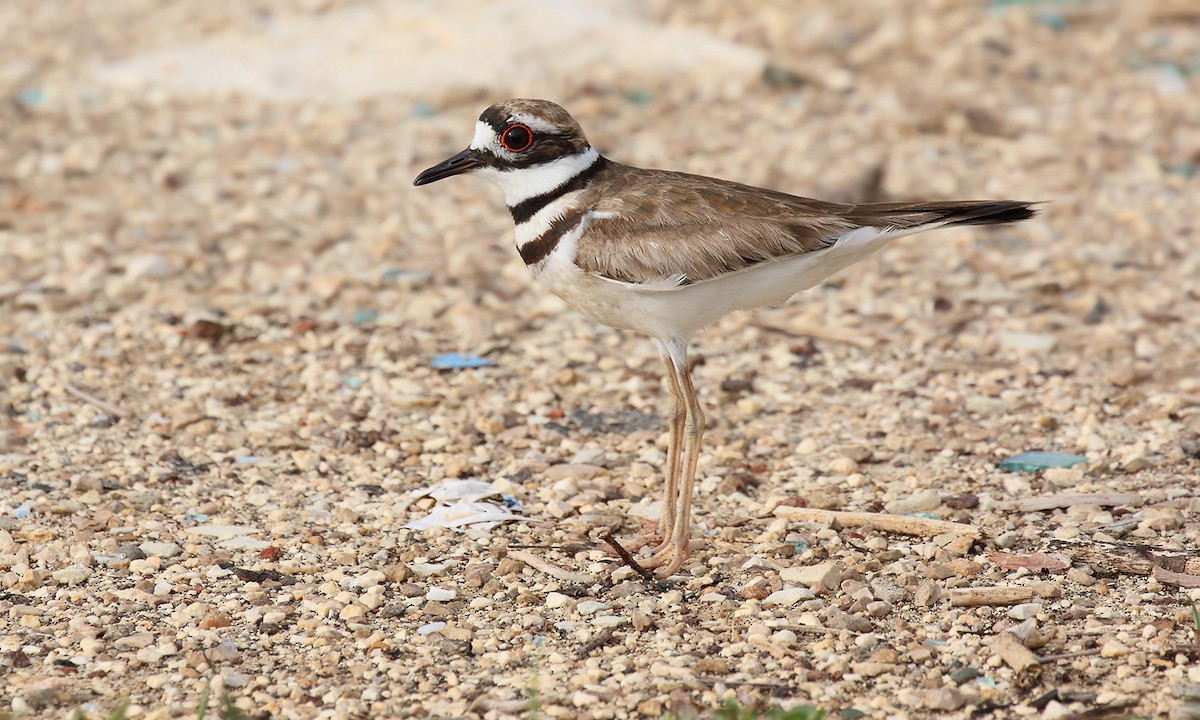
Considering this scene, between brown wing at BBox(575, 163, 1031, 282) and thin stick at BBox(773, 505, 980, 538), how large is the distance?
93cm

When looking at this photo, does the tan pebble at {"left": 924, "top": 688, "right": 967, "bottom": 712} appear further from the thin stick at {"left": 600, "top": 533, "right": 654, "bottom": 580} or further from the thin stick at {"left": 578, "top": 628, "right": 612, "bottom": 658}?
the thin stick at {"left": 600, "top": 533, "right": 654, "bottom": 580}

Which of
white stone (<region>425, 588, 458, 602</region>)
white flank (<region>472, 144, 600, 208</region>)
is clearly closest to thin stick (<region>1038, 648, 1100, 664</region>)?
white stone (<region>425, 588, 458, 602</region>)

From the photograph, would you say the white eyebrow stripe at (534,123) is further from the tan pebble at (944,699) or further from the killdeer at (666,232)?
the tan pebble at (944,699)

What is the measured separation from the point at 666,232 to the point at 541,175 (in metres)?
0.49

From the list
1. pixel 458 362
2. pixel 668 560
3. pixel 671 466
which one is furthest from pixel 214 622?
Result: pixel 458 362

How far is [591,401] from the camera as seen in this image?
5.70 m

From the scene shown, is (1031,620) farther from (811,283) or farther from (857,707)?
(811,283)

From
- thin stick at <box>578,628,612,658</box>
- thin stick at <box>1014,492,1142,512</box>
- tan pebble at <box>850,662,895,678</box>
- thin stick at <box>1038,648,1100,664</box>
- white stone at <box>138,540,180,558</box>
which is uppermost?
thin stick at <box>1014,492,1142,512</box>

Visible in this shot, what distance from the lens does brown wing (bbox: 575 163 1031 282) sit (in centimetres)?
428

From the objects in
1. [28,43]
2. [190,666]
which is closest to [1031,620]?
[190,666]

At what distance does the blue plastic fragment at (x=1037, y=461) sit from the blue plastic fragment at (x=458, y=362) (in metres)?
2.21

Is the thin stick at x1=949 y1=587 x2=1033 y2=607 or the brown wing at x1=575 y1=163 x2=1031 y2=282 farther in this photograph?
the brown wing at x1=575 y1=163 x2=1031 y2=282

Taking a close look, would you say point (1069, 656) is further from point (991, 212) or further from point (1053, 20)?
point (1053, 20)

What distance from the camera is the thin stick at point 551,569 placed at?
4.32 metres
